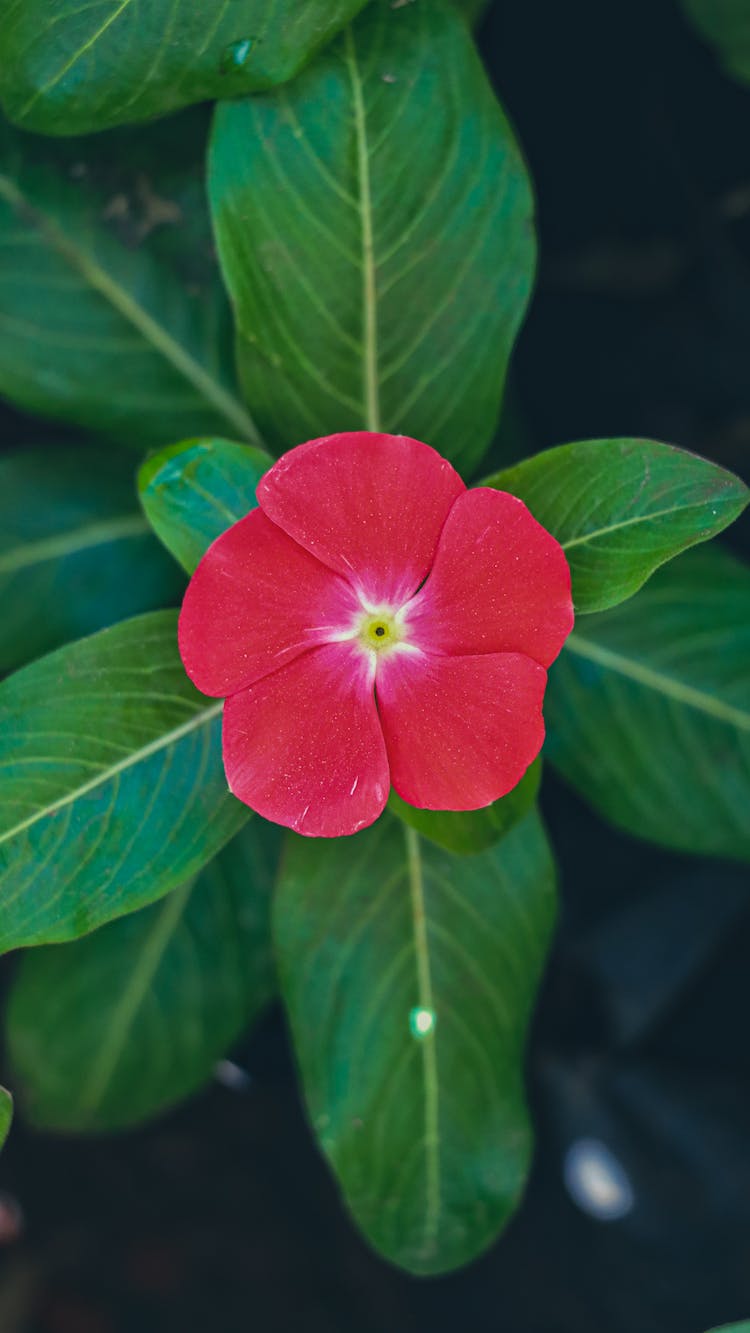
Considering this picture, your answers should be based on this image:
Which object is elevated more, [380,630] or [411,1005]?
[380,630]

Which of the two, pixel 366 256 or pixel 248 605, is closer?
pixel 248 605

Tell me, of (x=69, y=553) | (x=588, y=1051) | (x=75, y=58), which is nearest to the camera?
(x=75, y=58)

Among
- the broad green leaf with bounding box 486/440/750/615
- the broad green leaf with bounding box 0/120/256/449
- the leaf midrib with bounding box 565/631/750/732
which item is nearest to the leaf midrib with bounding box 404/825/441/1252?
the leaf midrib with bounding box 565/631/750/732

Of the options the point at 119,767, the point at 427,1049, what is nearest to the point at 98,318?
the point at 119,767

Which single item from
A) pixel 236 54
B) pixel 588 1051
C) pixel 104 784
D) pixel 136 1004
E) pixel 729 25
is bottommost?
pixel 588 1051

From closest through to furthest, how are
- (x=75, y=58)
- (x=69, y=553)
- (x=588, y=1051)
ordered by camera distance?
(x=75, y=58), (x=69, y=553), (x=588, y=1051)

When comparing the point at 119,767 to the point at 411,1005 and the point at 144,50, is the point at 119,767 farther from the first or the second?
the point at 144,50

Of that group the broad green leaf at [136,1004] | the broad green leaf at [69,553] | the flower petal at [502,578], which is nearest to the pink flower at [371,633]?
the flower petal at [502,578]

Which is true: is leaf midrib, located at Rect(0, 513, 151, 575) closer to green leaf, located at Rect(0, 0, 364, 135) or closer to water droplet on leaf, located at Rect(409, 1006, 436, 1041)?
green leaf, located at Rect(0, 0, 364, 135)
